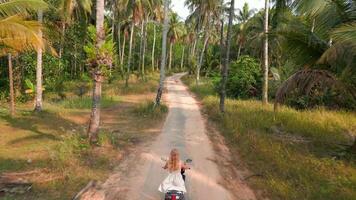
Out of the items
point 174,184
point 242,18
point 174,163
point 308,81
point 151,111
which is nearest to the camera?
point 174,184

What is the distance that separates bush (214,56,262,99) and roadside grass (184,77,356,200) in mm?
7938

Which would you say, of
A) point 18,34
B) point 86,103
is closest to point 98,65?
point 18,34

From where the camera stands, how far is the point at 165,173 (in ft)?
34.0

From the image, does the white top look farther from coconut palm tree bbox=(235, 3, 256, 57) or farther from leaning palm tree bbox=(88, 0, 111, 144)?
coconut palm tree bbox=(235, 3, 256, 57)

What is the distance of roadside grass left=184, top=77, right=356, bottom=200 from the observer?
29.4 feet

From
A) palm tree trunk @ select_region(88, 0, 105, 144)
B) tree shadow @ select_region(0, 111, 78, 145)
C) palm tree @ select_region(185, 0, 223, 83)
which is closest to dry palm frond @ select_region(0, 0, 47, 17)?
palm tree trunk @ select_region(88, 0, 105, 144)

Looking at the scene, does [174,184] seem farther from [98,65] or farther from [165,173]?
[98,65]

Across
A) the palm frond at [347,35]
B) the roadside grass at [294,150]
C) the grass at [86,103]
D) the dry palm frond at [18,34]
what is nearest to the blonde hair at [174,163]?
the roadside grass at [294,150]

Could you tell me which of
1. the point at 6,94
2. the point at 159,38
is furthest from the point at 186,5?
the point at 159,38

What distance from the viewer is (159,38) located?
264 ft

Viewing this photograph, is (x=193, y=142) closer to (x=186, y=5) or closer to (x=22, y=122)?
(x=22, y=122)

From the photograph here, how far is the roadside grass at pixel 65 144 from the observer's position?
9.39 metres

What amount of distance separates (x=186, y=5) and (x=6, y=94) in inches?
825

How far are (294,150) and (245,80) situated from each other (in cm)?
1556
